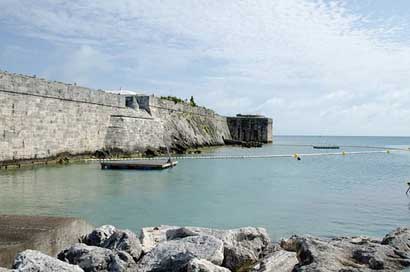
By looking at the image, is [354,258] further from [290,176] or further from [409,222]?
[290,176]

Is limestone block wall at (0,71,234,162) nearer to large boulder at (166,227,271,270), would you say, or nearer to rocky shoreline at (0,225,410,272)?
large boulder at (166,227,271,270)

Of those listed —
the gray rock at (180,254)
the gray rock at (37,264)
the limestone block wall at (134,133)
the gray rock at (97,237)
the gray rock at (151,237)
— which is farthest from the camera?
the limestone block wall at (134,133)

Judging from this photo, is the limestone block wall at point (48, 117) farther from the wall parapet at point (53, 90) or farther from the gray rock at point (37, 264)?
the gray rock at point (37, 264)

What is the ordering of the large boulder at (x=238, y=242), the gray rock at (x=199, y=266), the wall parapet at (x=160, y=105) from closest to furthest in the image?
the gray rock at (x=199, y=266)
the large boulder at (x=238, y=242)
the wall parapet at (x=160, y=105)

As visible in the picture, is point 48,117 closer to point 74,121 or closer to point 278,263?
point 74,121

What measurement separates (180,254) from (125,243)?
0.91m

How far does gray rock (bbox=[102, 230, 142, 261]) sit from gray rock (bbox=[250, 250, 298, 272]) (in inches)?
57.1

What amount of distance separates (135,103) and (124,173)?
12283 mm

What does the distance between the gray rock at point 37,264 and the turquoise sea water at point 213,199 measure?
168 inches

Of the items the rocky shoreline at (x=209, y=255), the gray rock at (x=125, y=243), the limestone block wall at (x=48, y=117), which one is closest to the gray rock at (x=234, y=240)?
the rocky shoreline at (x=209, y=255)

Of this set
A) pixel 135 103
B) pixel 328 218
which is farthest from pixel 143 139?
pixel 328 218

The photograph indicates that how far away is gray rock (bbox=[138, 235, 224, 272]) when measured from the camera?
4.62 m

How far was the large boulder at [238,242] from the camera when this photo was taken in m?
5.18

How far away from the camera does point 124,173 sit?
18.4 m
